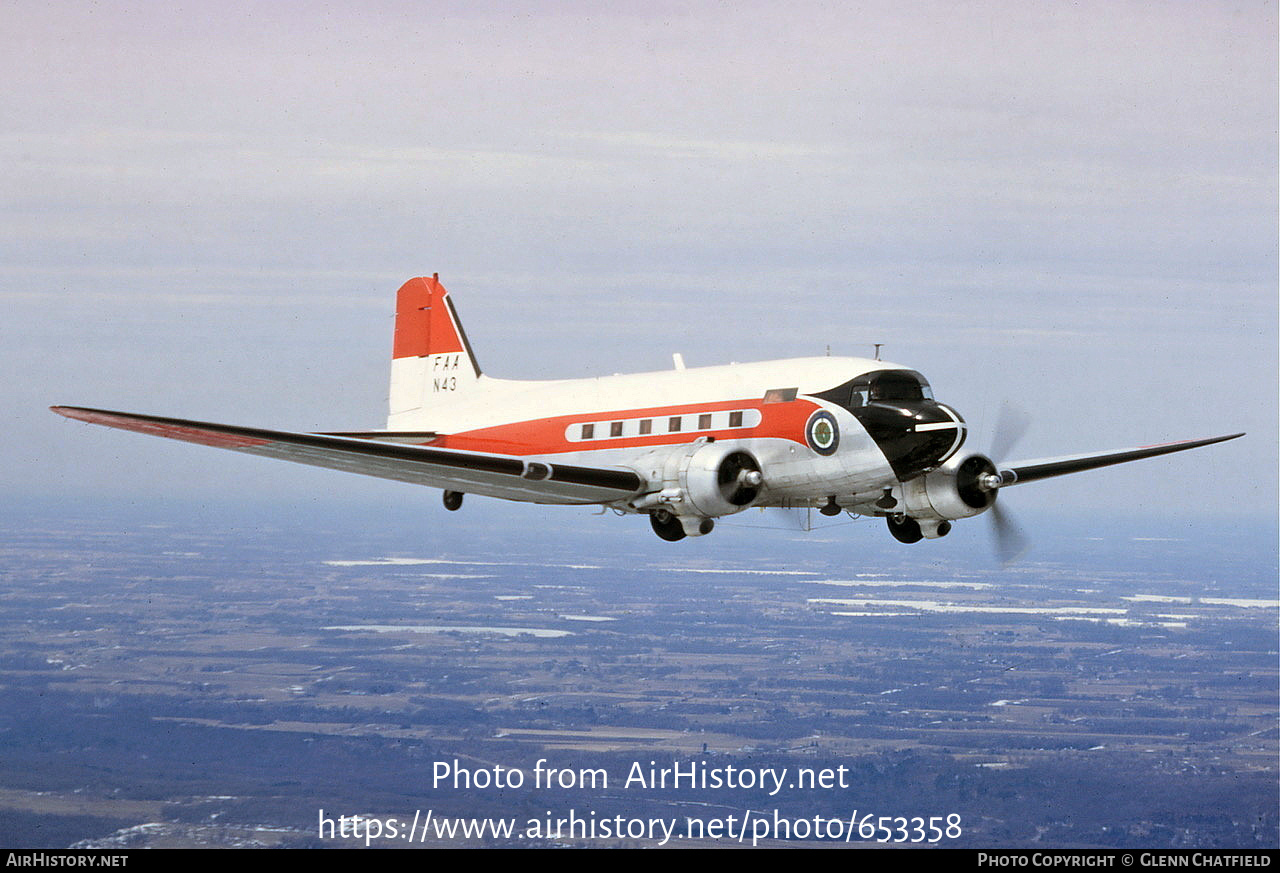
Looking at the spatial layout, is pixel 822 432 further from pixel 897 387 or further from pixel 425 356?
pixel 425 356

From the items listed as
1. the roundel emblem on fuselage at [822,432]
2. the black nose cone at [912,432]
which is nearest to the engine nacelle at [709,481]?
the roundel emblem on fuselage at [822,432]

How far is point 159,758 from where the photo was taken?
629 ft

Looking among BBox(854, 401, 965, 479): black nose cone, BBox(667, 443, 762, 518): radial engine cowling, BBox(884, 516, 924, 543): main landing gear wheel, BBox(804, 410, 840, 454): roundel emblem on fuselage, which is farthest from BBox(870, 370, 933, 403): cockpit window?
BBox(884, 516, 924, 543): main landing gear wheel

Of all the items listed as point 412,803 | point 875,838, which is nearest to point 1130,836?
point 875,838

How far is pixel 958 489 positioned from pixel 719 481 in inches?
243

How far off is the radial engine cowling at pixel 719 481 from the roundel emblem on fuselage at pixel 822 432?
142cm

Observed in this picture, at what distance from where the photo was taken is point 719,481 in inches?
1227

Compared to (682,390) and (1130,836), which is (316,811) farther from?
(682,390)

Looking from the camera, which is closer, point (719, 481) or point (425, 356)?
point (719, 481)

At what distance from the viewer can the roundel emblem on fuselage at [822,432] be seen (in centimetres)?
3111

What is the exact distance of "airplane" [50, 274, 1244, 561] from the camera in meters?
30.9

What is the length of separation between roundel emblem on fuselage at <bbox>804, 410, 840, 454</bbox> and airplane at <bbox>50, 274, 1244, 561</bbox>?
27mm

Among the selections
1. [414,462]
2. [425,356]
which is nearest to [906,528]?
[414,462]
